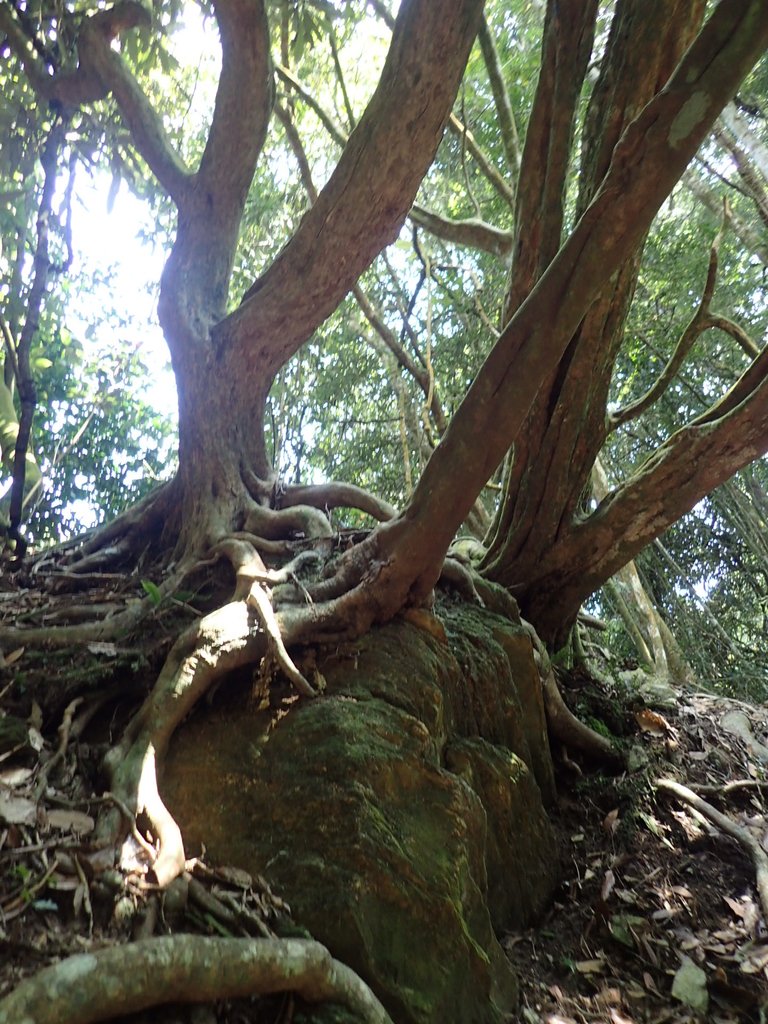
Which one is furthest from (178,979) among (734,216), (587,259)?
(734,216)

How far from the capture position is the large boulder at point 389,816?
208 cm

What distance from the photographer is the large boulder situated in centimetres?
208

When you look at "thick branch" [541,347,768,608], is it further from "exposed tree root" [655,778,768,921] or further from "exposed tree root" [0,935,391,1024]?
"exposed tree root" [0,935,391,1024]

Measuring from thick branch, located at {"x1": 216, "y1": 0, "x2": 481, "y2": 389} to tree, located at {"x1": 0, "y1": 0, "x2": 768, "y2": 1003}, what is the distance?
14 mm

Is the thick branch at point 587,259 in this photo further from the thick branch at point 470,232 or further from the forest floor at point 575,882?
the thick branch at point 470,232

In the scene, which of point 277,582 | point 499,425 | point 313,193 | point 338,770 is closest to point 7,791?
point 338,770

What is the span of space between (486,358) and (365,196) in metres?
2.10

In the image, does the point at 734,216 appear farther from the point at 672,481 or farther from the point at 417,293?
the point at 672,481

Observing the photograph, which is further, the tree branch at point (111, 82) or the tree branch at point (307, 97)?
the tree branch at point (307, 97)

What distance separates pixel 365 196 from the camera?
14.4ft

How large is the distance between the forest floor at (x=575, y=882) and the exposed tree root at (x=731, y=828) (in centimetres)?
1

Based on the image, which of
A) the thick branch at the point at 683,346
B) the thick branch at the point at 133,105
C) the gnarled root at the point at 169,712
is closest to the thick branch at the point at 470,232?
the thick branch at the point at 133,105

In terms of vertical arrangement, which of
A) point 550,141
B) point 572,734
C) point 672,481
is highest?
point 550,141

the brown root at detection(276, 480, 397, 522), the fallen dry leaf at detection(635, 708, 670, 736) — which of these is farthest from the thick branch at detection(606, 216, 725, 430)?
the fallen dry leaf at detection(635, 708, 670, 736)
